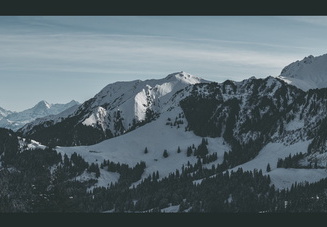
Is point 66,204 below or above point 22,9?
below

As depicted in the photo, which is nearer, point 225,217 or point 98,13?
point 225,217

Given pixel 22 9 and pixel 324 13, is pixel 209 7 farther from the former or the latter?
pixel 22 9

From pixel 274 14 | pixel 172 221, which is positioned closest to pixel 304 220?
pixel 172 221

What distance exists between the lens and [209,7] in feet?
53.5

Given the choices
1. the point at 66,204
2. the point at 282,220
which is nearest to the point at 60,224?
the point at 282,220

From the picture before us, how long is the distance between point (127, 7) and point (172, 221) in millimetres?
7445

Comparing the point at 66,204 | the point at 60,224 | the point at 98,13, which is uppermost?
the point at 98,13

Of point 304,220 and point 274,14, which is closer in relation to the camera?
point 304,220

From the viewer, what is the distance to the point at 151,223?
14.5 m

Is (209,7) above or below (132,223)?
above

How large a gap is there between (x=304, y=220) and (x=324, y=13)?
24.8ft

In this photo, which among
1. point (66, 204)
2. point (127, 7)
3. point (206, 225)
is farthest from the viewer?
point (66, 204)

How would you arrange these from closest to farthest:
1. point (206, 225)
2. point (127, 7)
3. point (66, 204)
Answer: point (206, 225) < point (127, 7) < point (66, 204)

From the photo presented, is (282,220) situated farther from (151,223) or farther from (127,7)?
(127,7)
